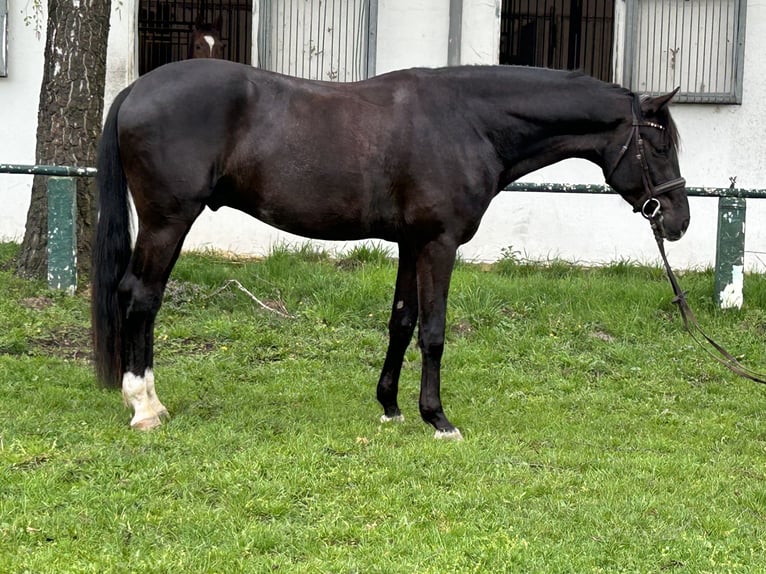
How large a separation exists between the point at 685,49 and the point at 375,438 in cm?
663

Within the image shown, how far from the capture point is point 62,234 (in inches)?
318

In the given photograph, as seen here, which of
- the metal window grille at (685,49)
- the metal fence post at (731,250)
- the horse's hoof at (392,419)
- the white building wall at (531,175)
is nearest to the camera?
the horse's hoof at (392,419)

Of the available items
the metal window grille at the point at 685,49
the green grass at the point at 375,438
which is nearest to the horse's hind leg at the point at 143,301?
the green grass at the point at 375,438

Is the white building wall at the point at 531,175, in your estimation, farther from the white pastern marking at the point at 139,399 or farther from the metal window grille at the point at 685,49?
the white pastern marking at the point at 139,399

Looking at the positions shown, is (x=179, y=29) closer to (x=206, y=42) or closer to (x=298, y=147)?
(x=206, y=42)

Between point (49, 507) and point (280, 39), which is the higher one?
point (280, 39)

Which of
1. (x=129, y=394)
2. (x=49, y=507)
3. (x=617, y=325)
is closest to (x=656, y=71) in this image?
(x=617, y=325)

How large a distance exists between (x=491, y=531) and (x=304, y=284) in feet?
15.5

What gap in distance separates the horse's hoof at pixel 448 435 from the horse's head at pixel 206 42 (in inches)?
290

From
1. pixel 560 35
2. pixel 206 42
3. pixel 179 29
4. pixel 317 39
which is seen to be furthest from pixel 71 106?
pixel 560 35

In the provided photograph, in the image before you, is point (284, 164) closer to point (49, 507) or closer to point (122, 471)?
point (122, 471)

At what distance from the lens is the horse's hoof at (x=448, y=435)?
5.41 meters

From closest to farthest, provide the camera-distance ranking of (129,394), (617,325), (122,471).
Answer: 1. (122,471)
2. (129,394)
3. (617,325)

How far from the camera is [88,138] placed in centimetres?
862
